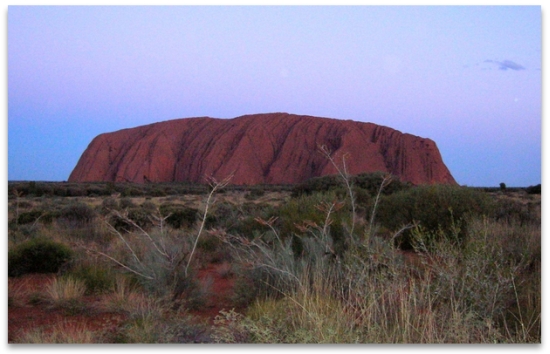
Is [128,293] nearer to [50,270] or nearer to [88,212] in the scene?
[50,270]

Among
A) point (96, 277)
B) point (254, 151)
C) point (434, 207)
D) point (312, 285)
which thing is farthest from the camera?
point (254, 151)

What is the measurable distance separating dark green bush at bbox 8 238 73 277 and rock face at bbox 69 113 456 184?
36.4 metres

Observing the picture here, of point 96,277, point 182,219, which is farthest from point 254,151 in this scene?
point 96,277

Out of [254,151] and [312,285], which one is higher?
[312,285]

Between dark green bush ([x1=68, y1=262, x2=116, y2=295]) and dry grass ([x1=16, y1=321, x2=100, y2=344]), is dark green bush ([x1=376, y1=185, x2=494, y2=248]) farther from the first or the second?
Answer: dry grass ([x1=16, y1=321, x2=100, y2=344])

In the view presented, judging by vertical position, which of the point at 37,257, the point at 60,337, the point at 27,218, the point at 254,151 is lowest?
the point at 254,151

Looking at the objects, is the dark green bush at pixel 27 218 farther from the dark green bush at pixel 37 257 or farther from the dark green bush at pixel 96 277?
the dark green bush at pixel 96 277

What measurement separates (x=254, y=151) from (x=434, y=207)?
144ft

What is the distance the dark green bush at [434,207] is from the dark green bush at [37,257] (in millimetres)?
6155

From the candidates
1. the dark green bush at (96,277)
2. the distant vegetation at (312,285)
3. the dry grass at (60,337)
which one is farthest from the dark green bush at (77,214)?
the dry grass at (60,337)

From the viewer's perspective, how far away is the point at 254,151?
55094 millimetres

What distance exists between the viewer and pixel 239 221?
11.6 meters

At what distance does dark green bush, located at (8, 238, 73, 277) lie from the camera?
897cm

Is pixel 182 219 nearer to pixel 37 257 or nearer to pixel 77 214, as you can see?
pixel 77 214
